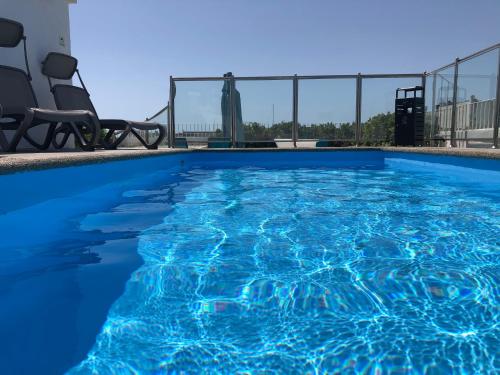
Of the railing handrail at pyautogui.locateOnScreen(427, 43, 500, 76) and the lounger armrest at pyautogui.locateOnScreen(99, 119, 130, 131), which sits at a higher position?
the railing handrail at pyautogui.locateOnScreen(427, 43, 500, 76)

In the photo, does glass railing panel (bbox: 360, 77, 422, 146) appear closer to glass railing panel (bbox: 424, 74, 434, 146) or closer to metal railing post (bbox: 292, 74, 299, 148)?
glass railing panel (bbox: 424, 74, 434, 146)

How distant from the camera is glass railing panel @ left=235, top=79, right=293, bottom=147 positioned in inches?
345

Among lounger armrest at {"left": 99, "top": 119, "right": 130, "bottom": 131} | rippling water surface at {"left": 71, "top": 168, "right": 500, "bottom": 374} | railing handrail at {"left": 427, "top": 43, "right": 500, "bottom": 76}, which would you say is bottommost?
rippling water surface at {"left": 71, "top": 168, "right": 500, "bottom": 374}

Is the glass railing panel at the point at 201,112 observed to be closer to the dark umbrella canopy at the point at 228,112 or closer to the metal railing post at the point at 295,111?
the dark umbrella canopy at the point at 228,112

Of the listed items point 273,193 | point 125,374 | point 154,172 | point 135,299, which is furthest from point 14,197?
point 154,172

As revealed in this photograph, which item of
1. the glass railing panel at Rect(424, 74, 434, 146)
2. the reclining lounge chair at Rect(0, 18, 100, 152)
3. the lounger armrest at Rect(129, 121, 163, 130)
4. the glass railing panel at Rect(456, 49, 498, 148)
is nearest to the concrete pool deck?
the reclining lounge chair at Rect(0, 18, 100, 152)

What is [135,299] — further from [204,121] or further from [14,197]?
[204,121]

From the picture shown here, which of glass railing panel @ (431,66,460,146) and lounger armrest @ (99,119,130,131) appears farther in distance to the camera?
glass railing panel @ (431,66,460,146)

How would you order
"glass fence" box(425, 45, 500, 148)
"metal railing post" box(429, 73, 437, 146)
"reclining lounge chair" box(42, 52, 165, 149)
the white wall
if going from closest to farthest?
the white wall
"reclining lounge chair" box(42, 52, 165, 149)
"glass fence" box(425, 45, 500, 148)
"metal railing post" box(429, 73, 437, 146)

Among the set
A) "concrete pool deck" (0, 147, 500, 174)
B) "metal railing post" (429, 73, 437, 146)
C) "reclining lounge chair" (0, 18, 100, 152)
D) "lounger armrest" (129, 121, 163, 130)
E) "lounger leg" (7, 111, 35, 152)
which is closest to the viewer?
"concrete pool deck" (0, 147, 500, 174)

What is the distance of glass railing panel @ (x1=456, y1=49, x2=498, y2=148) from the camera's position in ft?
21.1

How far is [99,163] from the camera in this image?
12.6 ft

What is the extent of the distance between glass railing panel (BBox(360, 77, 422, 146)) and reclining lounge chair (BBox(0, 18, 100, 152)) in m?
6.03

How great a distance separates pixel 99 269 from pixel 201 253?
0.53 meters
